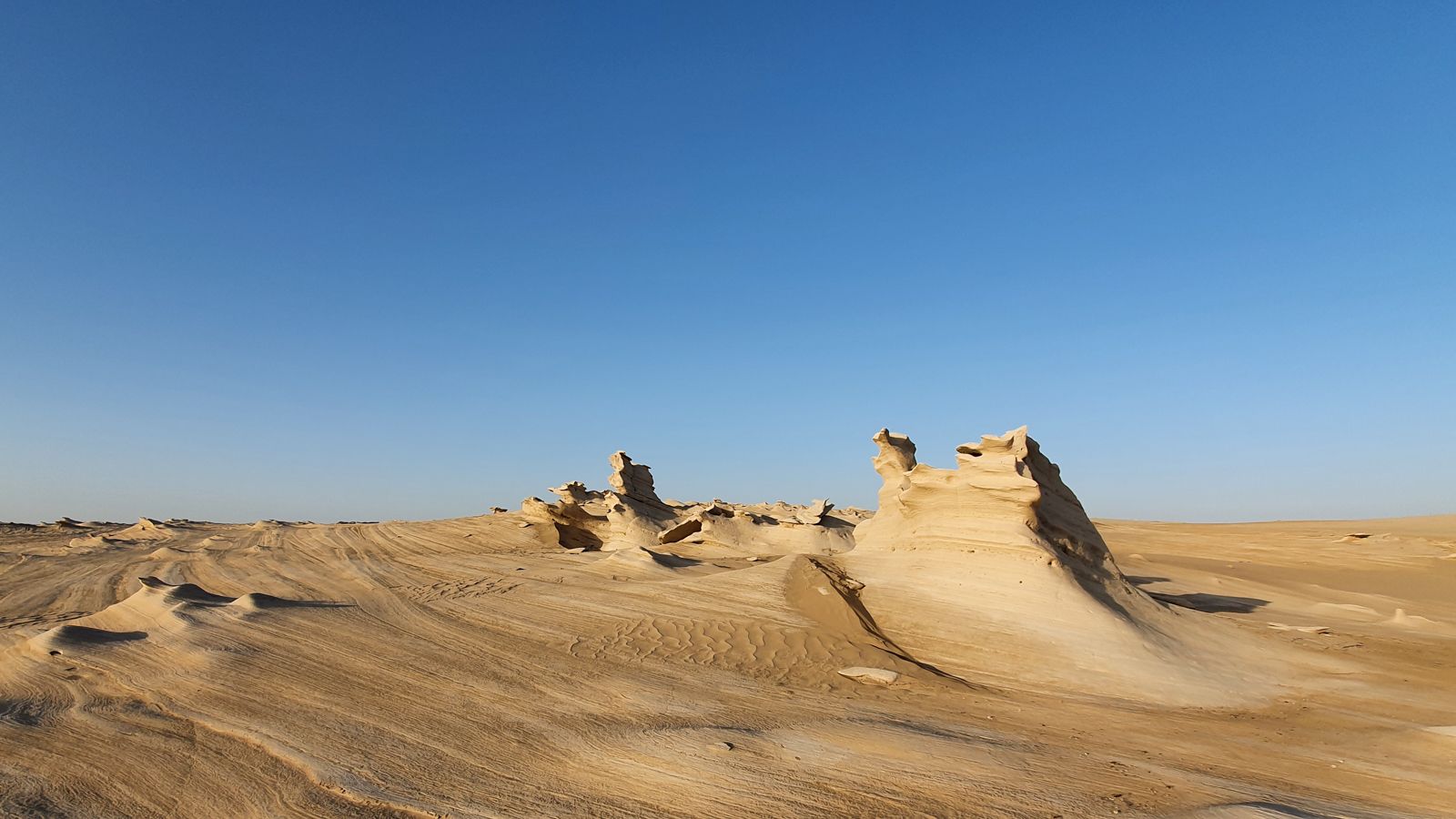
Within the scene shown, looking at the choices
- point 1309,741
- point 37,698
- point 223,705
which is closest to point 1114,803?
point 1309,741

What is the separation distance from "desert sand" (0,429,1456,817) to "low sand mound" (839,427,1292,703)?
5 cm

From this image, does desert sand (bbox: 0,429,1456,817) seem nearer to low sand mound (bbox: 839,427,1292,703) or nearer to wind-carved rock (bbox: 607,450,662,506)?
low sand mound (bbox: 839,427,1292,703)

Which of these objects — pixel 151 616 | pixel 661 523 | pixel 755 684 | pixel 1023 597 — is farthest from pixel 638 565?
pixel 661 523

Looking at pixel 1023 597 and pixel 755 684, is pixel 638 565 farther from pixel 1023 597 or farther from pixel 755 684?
pixel 1023 597

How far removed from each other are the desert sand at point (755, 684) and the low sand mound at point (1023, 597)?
5 cm

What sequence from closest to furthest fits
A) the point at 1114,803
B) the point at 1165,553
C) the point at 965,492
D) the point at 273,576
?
the point at 1114,803, the point at 965,492, the point at 273,576, the point at 1165,553

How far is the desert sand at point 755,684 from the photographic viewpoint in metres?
5.23

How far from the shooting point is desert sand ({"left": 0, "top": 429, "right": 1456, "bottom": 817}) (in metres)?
5.23

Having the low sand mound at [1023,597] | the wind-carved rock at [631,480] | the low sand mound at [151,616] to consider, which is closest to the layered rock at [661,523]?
the wind-carved rock at [631,480]

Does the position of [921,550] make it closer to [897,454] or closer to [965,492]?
[965,492]

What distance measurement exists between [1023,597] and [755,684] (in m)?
4.58

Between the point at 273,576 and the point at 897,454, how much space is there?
14.1 meters

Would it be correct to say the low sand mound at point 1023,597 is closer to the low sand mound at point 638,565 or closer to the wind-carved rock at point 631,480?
the low sand mound at point 638,565

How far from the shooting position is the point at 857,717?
7.22 m
